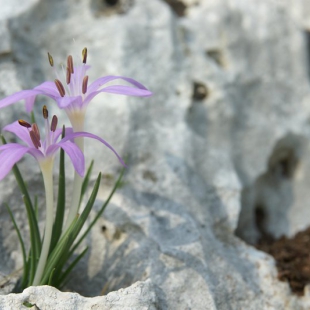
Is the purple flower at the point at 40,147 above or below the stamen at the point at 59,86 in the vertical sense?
below

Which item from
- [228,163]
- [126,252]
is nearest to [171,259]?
[126,252]

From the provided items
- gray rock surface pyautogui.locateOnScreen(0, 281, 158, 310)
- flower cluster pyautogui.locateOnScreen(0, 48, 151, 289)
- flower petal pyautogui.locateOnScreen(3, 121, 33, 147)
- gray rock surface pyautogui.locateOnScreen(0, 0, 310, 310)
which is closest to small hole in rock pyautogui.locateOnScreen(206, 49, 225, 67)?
gray rock surface pyautogui.locateOnScreen(0, 0, 310, 310)

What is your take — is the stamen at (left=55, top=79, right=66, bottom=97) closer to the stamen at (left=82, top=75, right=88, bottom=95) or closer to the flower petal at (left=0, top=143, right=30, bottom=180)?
the stamen at (left=82, top=75, right=88, bottom=95)

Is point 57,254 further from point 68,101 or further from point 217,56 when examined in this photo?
point 217,56

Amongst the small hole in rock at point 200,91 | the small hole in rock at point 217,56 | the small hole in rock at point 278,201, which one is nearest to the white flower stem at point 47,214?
the small hole in rock at point 278,201

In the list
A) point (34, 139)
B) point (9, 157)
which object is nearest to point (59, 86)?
point (34, 139)

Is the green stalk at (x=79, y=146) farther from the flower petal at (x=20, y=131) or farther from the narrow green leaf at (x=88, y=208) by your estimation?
the flower petal at (x=20, y=131)
